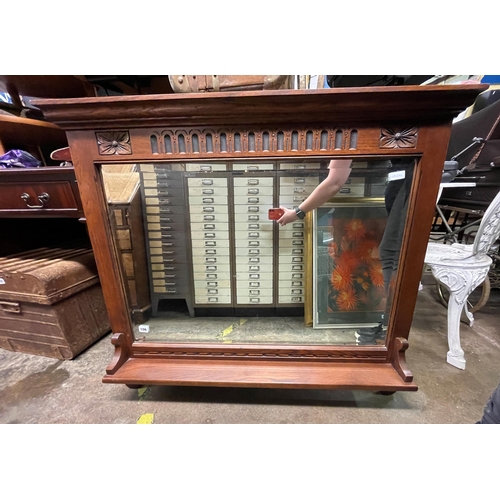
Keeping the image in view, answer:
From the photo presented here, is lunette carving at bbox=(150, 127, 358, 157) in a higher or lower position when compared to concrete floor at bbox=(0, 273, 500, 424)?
higher

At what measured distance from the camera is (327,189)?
0.88 metres

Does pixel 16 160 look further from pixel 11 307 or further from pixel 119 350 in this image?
pixel 119 350

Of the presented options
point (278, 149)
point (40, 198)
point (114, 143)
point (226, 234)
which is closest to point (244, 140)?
point (278, 149)

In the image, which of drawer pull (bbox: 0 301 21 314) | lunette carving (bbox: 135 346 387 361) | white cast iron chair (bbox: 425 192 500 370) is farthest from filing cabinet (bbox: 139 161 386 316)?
drawer pull (bbox: 0 301 21 314)

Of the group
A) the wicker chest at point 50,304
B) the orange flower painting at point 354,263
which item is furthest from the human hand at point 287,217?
the wicker chest at point 50,304

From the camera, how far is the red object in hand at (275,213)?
107 cm

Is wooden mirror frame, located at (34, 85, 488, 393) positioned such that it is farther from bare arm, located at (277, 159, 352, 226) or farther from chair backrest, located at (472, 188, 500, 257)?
chair backrest, located at (472, 188, 500, 257)

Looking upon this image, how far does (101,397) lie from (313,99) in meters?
1.20

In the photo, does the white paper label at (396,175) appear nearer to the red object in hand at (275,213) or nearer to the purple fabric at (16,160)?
the red object in hand at (275,213)

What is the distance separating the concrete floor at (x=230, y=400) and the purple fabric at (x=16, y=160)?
0.89m

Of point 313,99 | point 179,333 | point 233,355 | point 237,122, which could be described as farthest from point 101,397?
point 313,99

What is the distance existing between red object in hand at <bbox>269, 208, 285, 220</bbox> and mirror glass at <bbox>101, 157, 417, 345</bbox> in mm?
24

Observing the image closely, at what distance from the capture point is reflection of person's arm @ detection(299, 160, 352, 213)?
0.79 meters

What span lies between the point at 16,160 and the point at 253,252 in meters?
1.16
